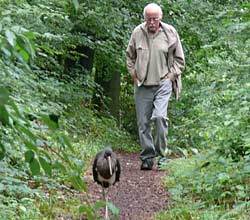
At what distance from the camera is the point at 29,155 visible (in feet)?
6.05

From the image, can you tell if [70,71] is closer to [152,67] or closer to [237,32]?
[152,67]

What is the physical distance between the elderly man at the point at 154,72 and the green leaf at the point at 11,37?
22.6ft

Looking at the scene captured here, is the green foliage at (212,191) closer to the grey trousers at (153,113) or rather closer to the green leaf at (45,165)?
the grey trousers at (153,113)

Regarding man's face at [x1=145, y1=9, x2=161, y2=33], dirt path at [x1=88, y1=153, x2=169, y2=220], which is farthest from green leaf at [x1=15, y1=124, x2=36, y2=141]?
man's face at [x1=145, y1=9, x2=161, y2=33]

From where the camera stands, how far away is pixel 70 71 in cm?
1519

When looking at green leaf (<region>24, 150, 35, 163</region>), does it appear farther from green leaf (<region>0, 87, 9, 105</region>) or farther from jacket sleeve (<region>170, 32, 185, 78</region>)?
jacket sleeve (<region>170, 32, 185, 78</region>)

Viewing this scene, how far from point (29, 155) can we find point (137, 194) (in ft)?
18.7

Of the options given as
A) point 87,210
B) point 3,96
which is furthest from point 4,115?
point 87,210

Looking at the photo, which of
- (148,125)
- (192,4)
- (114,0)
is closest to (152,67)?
(148,125)

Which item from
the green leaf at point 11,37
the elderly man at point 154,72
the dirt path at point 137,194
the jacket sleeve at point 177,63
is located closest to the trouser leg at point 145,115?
the elderly man at point 154,72

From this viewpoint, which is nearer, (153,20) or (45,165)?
(45,165)

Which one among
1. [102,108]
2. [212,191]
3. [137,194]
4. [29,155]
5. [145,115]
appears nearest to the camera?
[29,155]

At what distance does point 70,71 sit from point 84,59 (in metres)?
0.58

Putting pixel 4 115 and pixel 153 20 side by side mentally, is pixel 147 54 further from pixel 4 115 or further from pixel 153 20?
pixel 4 115
